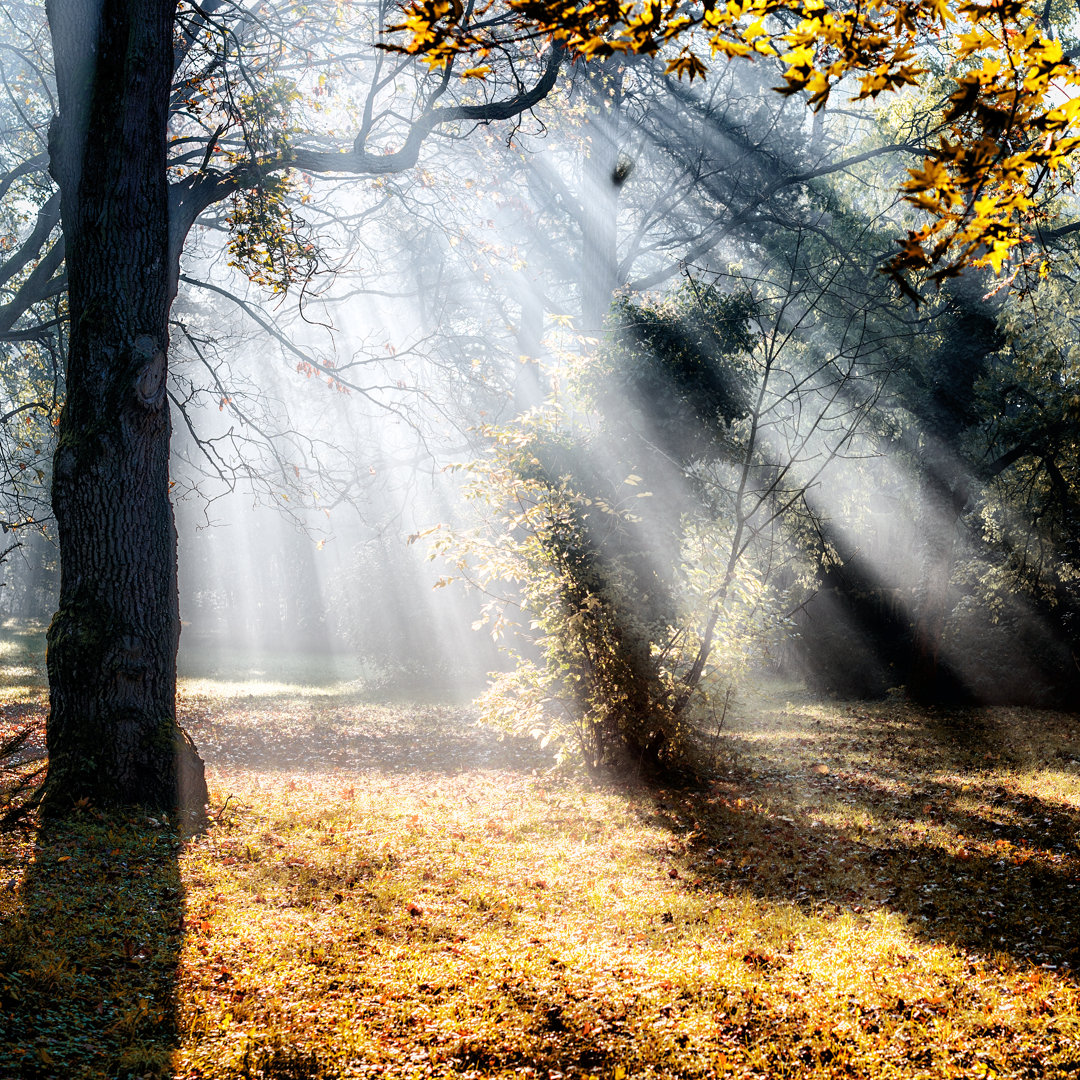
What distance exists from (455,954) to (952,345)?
13793mm

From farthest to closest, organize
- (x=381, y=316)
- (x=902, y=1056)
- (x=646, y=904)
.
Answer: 1. (x=381, y=316)
2. (x=646, y=904)
3. (x=902, y=1056)

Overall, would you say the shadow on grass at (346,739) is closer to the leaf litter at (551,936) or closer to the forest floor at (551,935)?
the forest floor at (551,935)

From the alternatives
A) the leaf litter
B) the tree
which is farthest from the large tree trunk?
the leaf litter

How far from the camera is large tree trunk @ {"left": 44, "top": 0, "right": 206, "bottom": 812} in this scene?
227 inches

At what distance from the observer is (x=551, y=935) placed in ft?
14.6

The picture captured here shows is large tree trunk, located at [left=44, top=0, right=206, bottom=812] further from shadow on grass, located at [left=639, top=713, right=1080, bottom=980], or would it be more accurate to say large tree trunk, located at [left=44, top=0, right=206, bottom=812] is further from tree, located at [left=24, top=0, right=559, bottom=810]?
shadow on grass, located at [left=639, top=713, right=1080, bottom=980]

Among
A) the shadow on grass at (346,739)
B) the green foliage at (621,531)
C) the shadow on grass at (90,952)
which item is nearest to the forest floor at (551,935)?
the shadow on grass at (90,952)

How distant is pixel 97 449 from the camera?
228 inches

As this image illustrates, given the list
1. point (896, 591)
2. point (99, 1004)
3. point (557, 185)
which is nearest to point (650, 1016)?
point (99, 1004)

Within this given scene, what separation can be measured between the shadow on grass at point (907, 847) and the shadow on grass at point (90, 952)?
3.57m

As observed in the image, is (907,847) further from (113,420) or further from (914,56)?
(113,420)

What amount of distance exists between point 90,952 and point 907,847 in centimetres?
599

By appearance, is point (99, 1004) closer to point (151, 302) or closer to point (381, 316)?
point (151, 302)

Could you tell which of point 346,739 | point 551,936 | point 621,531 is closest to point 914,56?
point 551,936
